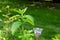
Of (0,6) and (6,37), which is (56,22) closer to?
(0,6)

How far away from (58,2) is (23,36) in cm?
626

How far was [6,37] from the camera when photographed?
1.94 m

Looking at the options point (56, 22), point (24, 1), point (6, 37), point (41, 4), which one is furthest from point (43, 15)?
point (6, 37)

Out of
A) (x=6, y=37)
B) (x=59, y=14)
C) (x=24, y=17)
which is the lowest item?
(x=59, y=14)

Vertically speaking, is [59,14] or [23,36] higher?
[23,36]

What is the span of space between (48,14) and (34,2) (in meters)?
1.35

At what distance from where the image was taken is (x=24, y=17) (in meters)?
1.81

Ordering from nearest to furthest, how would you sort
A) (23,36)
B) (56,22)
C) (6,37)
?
1. (23,36)
2. (6,37)
3. (56,22)

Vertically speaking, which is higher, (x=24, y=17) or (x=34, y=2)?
(x=24, y=17)

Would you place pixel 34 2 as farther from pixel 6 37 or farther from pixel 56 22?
pixel 6 37

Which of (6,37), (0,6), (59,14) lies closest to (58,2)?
(59,14)

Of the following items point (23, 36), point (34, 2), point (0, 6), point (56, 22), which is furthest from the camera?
point (34, 2)

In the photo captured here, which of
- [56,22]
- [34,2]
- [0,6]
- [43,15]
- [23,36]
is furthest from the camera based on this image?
[34,2]

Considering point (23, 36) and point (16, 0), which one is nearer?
point (23, 36)
